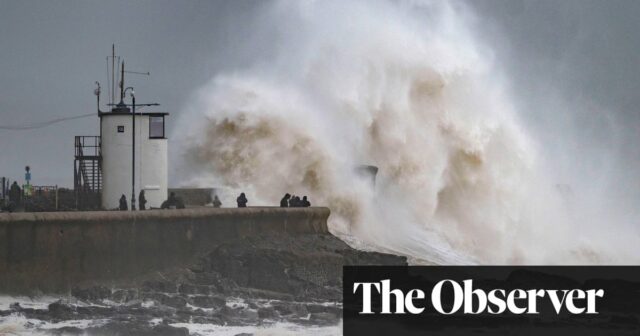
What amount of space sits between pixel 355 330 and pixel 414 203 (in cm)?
1031

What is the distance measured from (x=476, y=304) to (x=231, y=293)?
3.87 metres

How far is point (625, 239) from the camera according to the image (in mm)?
35844

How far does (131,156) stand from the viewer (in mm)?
21797

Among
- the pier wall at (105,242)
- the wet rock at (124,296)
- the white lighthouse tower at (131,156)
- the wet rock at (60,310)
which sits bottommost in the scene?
the wet rock at (60,310)

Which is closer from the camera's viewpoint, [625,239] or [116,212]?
[116,212]

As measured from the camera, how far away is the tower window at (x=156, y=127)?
72.6 feet

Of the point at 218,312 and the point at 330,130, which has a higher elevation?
the point at 330,130

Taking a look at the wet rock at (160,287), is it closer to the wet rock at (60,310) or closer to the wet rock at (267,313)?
the wet rock at (267,313)

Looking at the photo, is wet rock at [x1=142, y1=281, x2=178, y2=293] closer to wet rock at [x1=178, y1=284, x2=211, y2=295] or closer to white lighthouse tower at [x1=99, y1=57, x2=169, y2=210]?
wet rock at [x1=178, y1=284, x2=211, y2=295]

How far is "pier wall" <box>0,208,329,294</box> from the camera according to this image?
60.6 ft

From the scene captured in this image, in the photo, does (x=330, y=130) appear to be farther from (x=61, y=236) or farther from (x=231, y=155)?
(x=61, y=236)

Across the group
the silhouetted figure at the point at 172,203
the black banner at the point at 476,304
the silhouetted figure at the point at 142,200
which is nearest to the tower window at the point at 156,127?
the silhouetted figure at the point at 142,200

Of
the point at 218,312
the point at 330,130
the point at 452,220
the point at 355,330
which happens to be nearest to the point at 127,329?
the point at 218,312

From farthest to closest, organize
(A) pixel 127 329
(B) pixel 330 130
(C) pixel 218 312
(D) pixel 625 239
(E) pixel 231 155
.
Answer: (D) pixel 625 239 < (B) pixel 330 130 < (E) pixel 231 155 < (C) pixel 218 312 < (A) pixel 127 329
